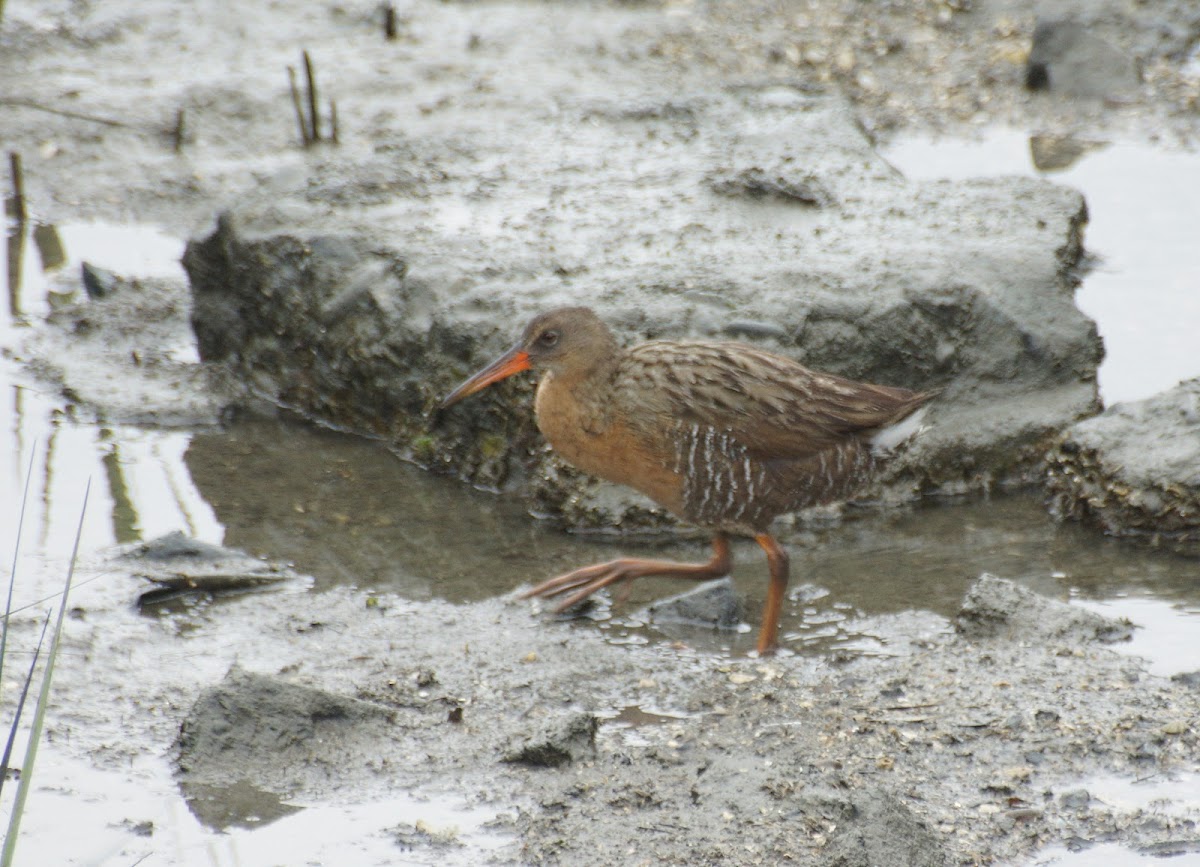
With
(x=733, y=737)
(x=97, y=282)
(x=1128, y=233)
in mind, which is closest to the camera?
(x=733, y=737)

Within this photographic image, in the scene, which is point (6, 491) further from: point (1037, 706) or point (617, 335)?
point (1037, 706)

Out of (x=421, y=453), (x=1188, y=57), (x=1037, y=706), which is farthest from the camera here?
(x=1188, y=57)

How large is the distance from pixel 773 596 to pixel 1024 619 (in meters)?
0.72

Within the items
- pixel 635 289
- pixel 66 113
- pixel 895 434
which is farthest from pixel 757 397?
pixel 66 113

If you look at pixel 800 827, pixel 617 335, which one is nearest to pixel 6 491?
pixel 617 335

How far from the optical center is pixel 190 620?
4680 mm

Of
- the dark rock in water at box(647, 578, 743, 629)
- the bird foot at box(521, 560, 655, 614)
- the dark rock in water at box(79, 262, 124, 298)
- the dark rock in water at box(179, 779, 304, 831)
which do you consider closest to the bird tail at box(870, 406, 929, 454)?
the dark rock in water at box(647, 578, 743, 629)

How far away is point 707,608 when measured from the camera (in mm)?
4785

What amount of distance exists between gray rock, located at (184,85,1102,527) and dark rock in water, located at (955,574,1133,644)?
43.9 inches

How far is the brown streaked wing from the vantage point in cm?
472

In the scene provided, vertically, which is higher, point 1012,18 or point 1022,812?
point 1012,18

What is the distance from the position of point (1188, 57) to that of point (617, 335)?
201 inches

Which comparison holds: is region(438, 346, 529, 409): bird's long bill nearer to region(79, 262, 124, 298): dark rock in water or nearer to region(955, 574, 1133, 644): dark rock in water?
region(955, 574, 1133, 644): dark rock in water

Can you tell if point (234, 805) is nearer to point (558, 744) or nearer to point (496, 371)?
point (558, 744)
